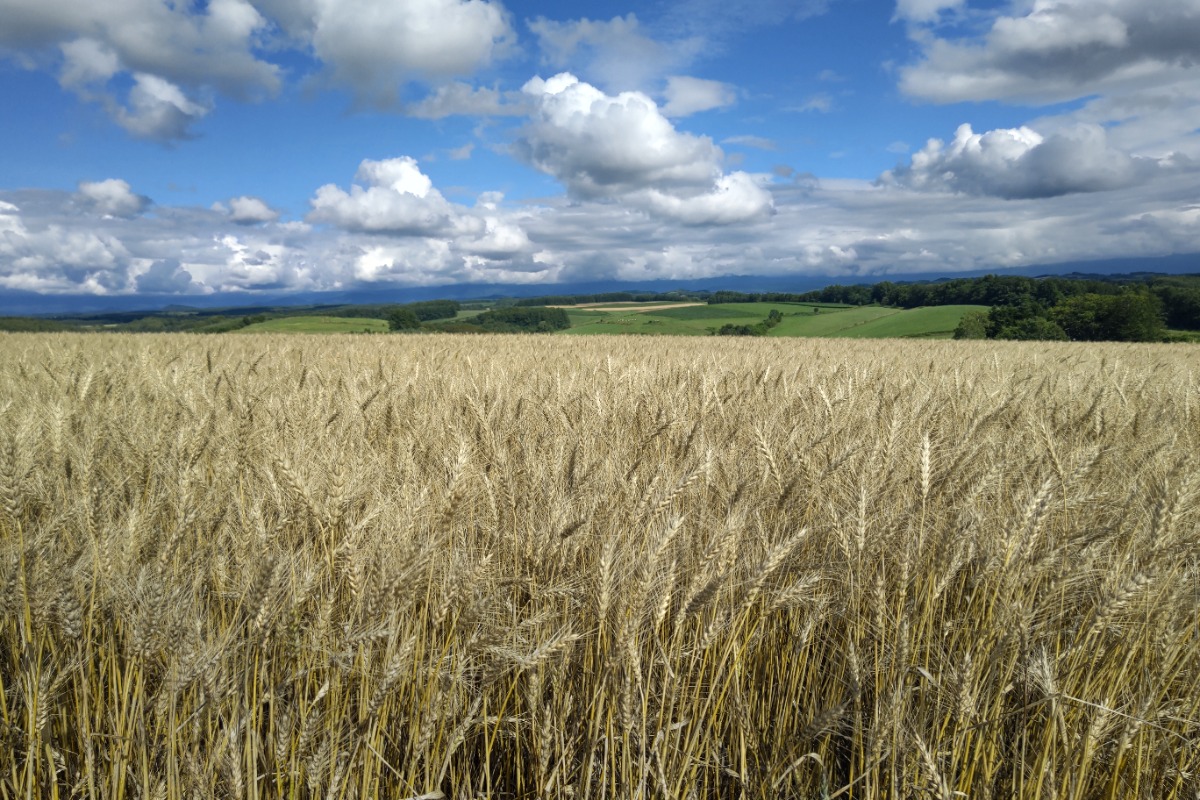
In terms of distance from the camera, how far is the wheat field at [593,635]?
4.09 ft

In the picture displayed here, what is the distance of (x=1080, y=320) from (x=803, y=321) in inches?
715

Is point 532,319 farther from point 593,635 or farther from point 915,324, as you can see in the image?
point 593,635

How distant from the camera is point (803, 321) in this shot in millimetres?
48562

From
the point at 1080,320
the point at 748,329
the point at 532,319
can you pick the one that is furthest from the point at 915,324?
the point at 532,319

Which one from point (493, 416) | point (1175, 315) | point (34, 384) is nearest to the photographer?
point (493, 416)

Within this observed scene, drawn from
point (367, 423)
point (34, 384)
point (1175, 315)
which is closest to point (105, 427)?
point (367, 423)

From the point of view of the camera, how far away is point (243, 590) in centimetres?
149

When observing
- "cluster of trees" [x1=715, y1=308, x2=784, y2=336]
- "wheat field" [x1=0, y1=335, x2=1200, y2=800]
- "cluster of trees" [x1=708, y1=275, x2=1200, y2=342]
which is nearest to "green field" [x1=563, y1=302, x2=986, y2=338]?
"cluster of trees" [x1=715, y1=308, x2=784, y2=336]

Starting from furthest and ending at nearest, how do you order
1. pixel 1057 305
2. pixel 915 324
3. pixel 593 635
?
pixel 1057 305
pixel 915 324
pixel 593 635

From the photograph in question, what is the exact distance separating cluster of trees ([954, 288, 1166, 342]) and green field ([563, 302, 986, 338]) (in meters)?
2.24

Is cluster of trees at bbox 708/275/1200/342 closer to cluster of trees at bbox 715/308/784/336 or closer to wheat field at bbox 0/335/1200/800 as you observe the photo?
cluster of trees at bbox 715/308/784/336

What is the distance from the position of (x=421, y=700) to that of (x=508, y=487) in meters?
0.88

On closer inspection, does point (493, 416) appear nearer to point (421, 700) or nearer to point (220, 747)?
point (421, 700)

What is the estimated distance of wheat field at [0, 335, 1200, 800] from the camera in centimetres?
125
